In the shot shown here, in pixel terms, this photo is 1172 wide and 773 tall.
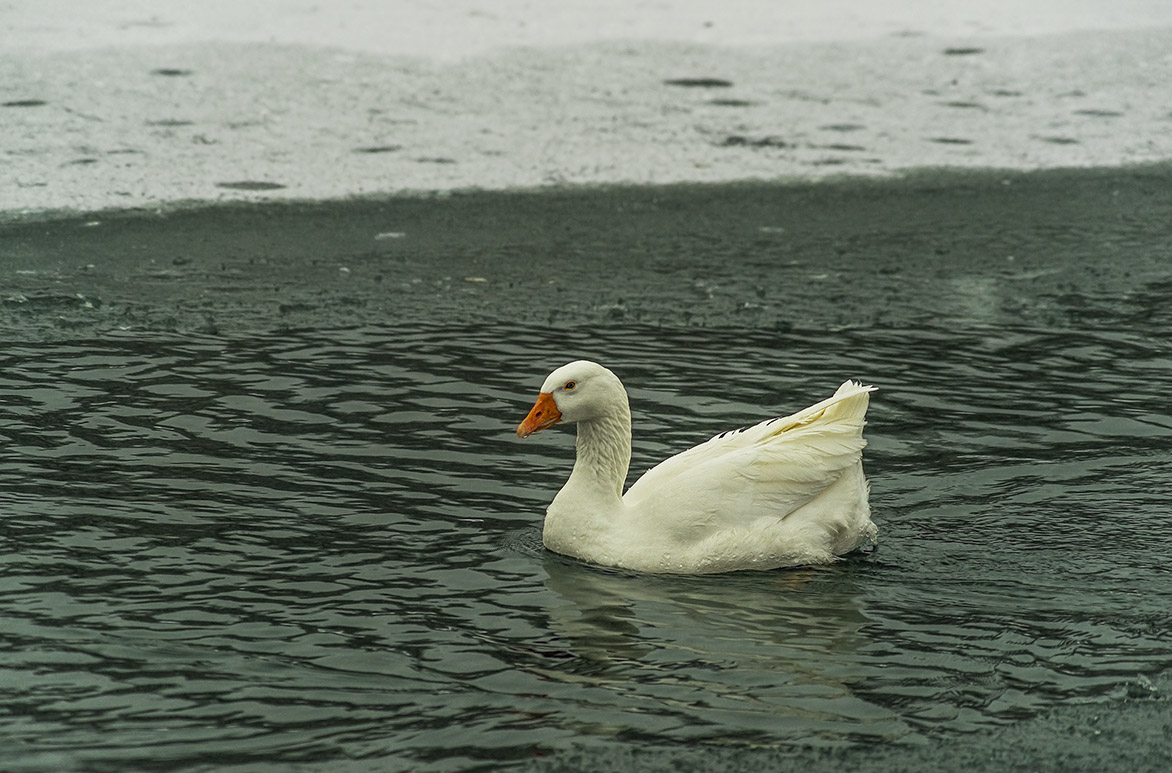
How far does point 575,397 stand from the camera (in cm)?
754

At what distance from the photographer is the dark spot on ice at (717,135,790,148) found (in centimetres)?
1634

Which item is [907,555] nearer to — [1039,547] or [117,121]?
[1039,547]

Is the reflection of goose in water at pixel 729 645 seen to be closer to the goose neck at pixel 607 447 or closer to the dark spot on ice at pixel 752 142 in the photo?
the goose neck at pixel 607 447

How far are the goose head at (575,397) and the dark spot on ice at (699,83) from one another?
1046 centimetres

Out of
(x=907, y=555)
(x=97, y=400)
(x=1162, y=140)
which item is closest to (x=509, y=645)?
(x=907, y=555)

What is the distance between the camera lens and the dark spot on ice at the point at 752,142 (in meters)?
16.3

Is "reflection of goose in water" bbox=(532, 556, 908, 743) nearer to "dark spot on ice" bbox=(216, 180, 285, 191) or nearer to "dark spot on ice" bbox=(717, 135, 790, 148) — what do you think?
"dark spot on ice" bbox=(216, 180, 285, 191)

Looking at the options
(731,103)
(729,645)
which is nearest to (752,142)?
(731,103)

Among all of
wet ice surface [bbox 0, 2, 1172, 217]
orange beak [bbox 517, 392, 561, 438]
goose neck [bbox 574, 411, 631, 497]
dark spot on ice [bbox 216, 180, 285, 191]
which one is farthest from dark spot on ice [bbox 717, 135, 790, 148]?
orange beak [bbox 517, 392, 561, 438]

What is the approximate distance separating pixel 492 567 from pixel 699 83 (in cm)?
1147

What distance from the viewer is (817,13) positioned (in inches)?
751

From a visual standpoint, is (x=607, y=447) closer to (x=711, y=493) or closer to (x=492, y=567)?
(x=711, y=493)

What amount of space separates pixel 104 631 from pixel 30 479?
208 centimetres

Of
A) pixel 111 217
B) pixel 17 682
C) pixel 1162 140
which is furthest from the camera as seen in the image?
pixel 1162 140
